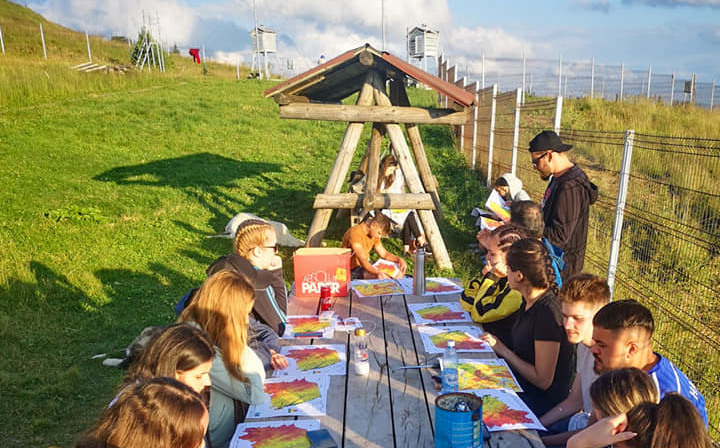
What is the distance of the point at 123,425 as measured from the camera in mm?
1770

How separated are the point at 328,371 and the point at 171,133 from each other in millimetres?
14303

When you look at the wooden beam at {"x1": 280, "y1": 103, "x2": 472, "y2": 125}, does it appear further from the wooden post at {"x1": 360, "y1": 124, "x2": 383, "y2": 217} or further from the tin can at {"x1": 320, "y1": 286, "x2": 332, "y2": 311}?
the tin can at {"x1": 320, "y1": 286, "x2": 332, "y2": 311}

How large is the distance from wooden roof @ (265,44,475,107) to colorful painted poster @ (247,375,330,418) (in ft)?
11.2

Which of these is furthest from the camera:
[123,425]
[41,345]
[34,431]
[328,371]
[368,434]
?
[41,345]

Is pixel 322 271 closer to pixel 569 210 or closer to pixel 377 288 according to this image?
pixel 377 288

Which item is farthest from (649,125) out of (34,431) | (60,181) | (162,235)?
(34,431)

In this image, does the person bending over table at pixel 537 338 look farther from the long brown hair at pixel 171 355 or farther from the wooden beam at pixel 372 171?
the wooden beam at pixel 372 171

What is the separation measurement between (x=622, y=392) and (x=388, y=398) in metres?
1.13

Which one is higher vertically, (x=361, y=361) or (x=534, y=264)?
(x=534, y=264)

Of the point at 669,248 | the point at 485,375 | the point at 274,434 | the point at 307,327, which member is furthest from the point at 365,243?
the point at 274,434

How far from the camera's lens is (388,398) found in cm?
266

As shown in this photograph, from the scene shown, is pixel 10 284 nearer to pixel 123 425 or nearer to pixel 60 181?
pixel 60 181

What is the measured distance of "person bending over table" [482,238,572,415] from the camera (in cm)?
300

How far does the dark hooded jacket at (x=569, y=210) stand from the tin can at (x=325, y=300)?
200 cm
